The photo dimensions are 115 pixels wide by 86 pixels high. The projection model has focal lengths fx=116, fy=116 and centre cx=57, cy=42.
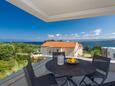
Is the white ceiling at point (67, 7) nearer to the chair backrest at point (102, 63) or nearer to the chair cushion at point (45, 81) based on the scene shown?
the chair backrest at point (102, 63)

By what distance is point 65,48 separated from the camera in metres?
3.71

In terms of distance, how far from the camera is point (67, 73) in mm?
1820

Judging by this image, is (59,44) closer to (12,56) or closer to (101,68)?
(101,68)

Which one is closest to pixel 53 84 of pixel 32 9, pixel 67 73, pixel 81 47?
pixel 67 73

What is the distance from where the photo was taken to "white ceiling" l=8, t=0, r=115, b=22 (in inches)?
114

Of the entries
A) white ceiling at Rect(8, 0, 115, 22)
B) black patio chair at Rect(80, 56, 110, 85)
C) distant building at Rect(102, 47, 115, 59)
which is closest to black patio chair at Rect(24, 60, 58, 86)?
black patio chair at Rect(80, 56, 110, 85)

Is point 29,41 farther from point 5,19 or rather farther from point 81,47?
point 81,47

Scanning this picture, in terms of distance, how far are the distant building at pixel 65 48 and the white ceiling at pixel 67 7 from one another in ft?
3.06

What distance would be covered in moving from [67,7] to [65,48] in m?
1.26

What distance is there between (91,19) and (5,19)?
8.46 ft

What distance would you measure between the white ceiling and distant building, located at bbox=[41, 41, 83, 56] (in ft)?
3.06

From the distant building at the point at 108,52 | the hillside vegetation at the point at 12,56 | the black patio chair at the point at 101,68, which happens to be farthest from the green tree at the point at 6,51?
the distant building at the point at 108,52

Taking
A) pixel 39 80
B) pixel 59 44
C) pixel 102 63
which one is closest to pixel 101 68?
pixel 102 63

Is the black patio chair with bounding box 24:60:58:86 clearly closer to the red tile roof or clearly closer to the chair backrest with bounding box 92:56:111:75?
the chair backrest with bounding box 92:56:111:75
